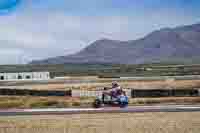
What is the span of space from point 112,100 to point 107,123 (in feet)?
26.9

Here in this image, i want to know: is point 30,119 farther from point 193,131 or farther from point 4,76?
point 4,76

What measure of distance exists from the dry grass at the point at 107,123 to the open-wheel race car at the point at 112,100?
4175mm

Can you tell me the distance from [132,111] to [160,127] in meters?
7.20

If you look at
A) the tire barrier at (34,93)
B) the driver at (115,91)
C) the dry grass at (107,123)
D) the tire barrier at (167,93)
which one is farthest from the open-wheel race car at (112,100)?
the tire barrier at (34,93)

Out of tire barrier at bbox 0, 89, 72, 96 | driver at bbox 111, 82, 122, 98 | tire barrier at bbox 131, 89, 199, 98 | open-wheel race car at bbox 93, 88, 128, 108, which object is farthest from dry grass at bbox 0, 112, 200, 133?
tire barrier at bbox 0, 89, 72, 96

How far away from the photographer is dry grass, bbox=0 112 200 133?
19.2 m

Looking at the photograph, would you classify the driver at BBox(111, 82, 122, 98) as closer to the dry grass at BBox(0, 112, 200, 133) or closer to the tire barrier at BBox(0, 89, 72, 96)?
the dry grass at BBox(0, 112, 200, 133)

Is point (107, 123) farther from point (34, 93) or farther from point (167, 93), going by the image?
point (34, 93)

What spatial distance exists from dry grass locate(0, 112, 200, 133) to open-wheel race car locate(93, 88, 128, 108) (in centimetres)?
418

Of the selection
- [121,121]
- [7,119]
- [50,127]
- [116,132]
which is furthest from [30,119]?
[116,132]

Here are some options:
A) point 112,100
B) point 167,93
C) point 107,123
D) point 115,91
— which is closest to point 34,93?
point 167,93

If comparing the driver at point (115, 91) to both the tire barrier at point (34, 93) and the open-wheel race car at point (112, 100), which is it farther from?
the tire barrier at point (34, 93)

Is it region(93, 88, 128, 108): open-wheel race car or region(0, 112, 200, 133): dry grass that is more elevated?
region(93, 88, 128, 108): open-wheel race car

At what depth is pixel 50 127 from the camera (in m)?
20.5
